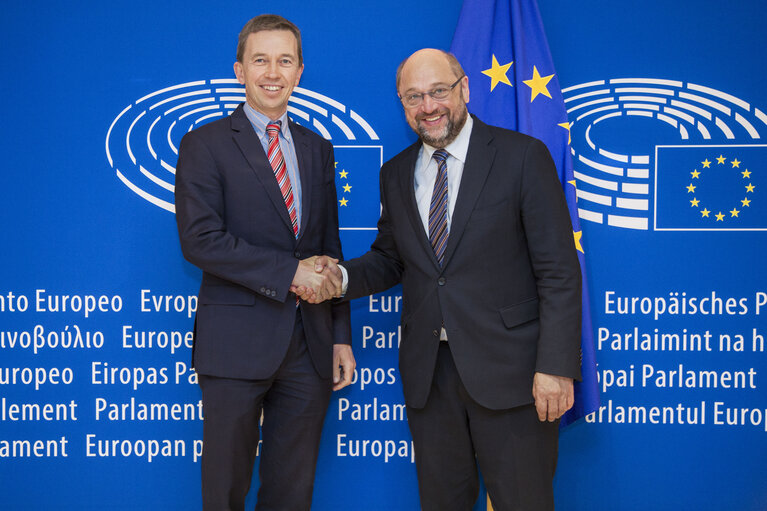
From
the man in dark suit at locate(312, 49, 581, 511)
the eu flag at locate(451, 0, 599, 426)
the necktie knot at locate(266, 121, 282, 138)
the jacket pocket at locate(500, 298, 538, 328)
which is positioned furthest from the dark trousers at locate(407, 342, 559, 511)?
the necktie knot at locate(266, 121, 282, 138)

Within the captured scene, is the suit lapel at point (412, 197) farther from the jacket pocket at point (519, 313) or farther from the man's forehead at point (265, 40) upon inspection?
the man's forehead at point (265, 40)

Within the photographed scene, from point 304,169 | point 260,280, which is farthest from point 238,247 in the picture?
point 304,169

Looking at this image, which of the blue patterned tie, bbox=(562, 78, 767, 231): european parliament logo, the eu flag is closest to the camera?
the blue patterned tie

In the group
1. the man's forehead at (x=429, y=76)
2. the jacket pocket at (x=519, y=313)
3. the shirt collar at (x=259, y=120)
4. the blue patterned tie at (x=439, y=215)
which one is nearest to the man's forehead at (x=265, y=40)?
the shirt collar at (x=259, y=120)

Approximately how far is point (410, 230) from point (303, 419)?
0.80 m

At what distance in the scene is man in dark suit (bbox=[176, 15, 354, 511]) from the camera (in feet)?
6.48

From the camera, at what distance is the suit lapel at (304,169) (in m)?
2.09

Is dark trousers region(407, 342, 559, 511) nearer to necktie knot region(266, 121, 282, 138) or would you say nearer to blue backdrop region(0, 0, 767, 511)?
blue backdrop region(0, 0, 767, 511)

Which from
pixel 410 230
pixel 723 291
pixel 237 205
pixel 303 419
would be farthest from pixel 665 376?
pixel 237 205

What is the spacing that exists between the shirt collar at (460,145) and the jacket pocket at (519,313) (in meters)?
0.51

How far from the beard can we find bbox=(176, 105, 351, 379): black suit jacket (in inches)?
18.8

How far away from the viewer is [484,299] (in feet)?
6.19

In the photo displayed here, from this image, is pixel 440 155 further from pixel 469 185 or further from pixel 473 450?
pixel 473 450

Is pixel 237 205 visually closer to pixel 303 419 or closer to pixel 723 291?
pixel 303 419
